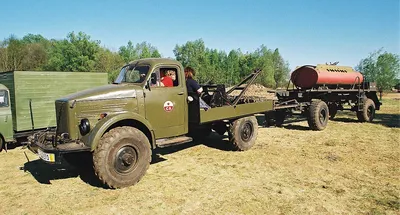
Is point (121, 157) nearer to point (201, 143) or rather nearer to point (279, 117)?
point (201, 143)

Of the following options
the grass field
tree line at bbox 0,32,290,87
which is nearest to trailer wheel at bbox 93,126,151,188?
the grass field

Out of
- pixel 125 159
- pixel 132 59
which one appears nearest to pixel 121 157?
Answer: pixel 125 159

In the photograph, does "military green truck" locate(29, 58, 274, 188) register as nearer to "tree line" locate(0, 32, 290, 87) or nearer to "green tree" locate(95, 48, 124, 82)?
"tree line" locate(0, 32, 290, 87)

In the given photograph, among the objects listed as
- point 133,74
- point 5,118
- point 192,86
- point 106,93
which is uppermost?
point 133,74

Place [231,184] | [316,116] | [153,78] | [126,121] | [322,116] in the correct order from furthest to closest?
[322,116]
[316,116]
[153,78]
[126,121]
[231,184]

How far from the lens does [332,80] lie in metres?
11.9

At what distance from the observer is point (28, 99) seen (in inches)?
357


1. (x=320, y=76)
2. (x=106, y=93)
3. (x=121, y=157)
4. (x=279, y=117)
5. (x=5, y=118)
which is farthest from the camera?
(x=279, y=117)

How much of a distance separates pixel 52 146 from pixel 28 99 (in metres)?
5.01

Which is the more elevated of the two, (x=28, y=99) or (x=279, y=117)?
(x=28, y=99)

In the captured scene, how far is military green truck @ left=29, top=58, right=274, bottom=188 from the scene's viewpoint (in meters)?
4.95

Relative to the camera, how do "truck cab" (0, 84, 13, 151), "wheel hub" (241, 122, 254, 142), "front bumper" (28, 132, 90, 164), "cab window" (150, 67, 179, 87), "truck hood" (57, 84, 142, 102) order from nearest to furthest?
"front bumper" (28, 132, 90, 164) → "truck hood" (57, 84, 142, 102) → "cab window" (150, 67, 179, 87) → "wheel hub" (241, 122, 254, 142) → "truck cab" (0, 84, 13, 151)

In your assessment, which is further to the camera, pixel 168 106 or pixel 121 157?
pixel 168 106

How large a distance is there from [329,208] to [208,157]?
350 centimetres
